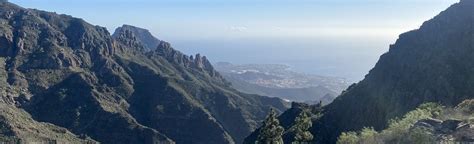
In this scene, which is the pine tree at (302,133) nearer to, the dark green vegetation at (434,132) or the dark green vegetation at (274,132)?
the dark green vegetation at (274,132)

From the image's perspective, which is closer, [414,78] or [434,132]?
[434,132]

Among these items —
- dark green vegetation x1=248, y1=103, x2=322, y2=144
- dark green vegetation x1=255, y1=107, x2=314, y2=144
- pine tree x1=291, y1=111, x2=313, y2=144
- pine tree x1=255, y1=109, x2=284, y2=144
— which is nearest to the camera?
pine tree x1=255, y1=109, x2=284, y2=144

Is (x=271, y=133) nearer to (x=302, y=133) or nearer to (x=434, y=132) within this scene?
(x=302, y=133)

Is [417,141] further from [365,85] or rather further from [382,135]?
[365,85]

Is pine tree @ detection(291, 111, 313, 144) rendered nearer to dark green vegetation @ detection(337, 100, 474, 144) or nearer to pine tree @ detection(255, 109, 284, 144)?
pine tree @ detection(255, 109, 284, 144)

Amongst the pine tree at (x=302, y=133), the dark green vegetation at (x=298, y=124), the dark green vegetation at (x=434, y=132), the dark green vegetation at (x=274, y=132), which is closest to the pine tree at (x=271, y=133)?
the dark green vegetation at (x=274, y=132)

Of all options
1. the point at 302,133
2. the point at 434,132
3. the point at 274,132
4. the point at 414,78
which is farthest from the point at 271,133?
the point at 434,132

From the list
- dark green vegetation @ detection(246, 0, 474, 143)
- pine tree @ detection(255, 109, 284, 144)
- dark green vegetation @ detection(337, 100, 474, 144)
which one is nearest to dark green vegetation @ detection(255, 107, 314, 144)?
pine tree @ detection(255, 109, 284, 144)

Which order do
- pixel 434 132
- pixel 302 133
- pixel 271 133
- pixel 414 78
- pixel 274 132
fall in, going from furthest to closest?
pixel 414 78, pixel 302 133, pixel 274 132, pixel 271 133, pixel 434 132

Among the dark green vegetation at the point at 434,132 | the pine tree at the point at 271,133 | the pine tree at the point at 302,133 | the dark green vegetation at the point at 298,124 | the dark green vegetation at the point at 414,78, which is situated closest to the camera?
the dark green vegetation at the point at 434,132
